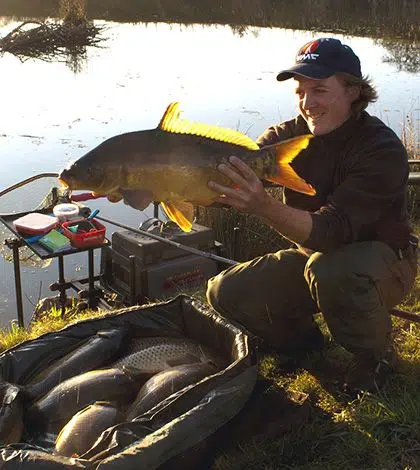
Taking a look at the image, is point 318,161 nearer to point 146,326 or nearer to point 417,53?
point 146,326

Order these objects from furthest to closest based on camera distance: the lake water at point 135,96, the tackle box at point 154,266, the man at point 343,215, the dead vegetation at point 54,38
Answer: the dead vegetation at point 54,38 < the lake water at point 135,96 < the tackle box at point 154,266 < the man at point 343,215

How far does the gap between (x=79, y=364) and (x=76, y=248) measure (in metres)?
0.91

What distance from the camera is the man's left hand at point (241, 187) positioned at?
1846 mm

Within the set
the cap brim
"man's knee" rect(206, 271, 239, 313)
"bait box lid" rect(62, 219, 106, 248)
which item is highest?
the cap brim

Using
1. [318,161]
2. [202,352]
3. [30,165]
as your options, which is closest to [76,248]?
[202,352]

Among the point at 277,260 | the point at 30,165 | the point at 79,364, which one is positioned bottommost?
the point at 30,165

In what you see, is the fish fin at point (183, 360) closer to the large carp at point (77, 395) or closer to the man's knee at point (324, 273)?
the large carp at point (77, 395)

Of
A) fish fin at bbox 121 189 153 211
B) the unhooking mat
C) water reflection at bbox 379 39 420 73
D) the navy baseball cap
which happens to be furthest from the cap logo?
water reflection at bbox 379 39 420 73

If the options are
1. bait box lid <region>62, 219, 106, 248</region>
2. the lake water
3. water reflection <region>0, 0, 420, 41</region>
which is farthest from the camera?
water reflection <region>0, 0, 420, 41</region>

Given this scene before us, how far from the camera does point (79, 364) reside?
2.25 metres

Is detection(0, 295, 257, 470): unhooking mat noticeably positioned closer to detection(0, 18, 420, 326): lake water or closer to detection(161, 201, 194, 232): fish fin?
detection(161, 201, 194, 232): fish fin

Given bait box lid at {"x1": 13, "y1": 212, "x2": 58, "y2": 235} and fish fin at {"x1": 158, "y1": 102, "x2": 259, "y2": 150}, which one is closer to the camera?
fish fin at {"x1": 158, "y1": 102, "x2": 259, "y2": 150}

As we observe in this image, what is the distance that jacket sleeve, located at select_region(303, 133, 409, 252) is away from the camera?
6.55 feet

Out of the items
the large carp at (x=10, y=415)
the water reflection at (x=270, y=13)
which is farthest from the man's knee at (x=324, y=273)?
the water reflection at (x=270, y=13)
